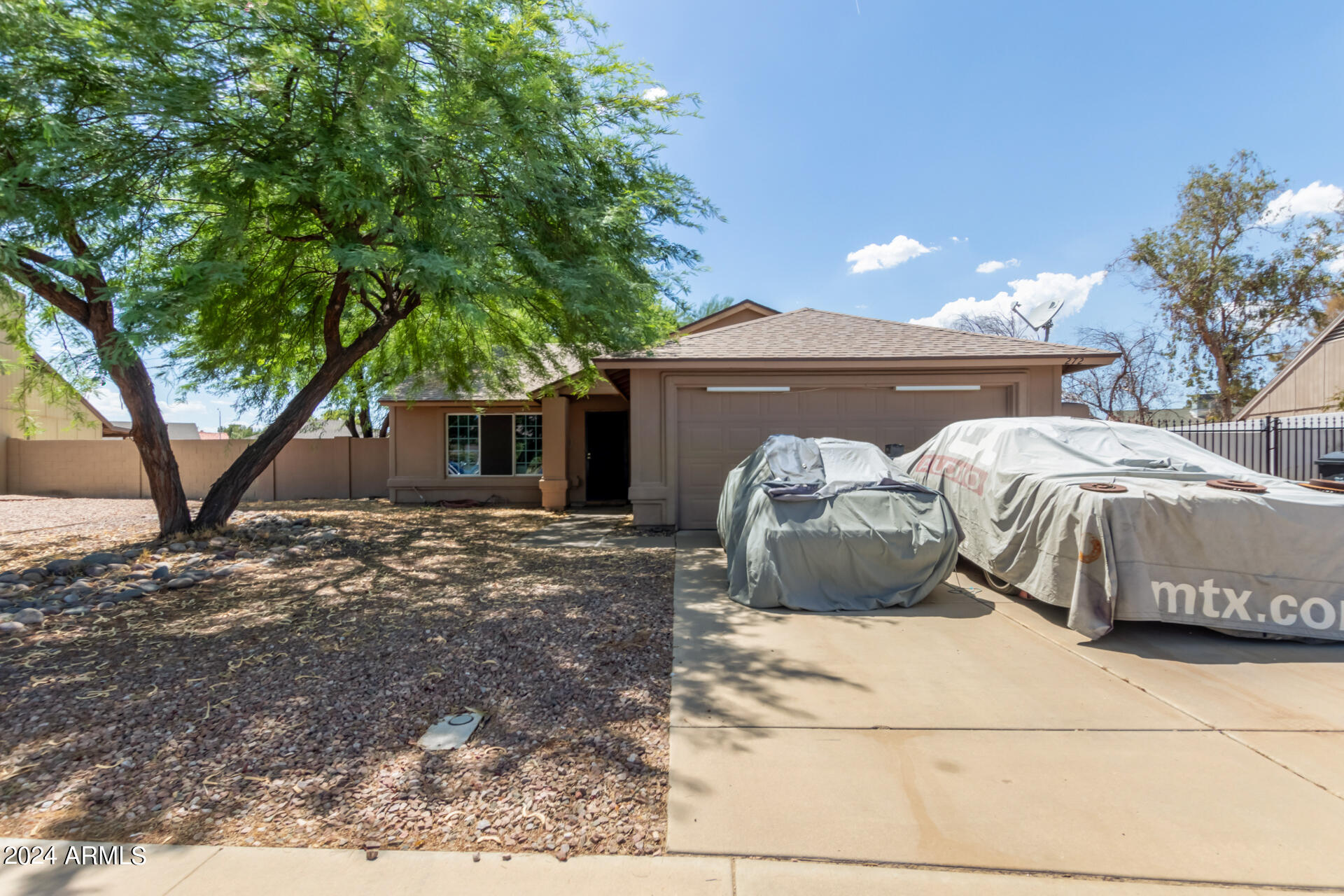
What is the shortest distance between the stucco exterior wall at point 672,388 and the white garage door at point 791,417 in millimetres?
140

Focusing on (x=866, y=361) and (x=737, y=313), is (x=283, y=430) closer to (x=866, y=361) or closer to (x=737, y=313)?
(x=866, y=361)

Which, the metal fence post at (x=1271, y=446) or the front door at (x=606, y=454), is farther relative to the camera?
the front door at (x=606, y=454)

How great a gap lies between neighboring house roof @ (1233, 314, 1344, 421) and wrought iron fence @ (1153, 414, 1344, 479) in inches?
169

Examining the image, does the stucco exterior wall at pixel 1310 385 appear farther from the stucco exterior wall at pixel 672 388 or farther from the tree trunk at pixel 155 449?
the tree trunk at pixel 155 449

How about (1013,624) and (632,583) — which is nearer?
(1013,624)

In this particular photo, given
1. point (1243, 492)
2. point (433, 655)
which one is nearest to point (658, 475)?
point (433, 655)

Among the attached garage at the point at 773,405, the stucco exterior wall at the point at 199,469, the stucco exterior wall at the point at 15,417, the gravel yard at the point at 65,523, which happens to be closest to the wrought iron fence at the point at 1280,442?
the attached garage at the point at 773,405

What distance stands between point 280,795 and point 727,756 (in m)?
1.95

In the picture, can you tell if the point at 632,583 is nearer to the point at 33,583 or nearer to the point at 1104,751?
the point at 1104,751

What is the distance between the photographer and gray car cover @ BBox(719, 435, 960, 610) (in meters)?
5.50

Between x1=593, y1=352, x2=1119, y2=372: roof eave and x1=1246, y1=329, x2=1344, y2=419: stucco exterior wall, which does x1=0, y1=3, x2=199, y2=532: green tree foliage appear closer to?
x1=593, y1=352, x2=1119, y2=372: roof eave

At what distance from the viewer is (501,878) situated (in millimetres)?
2172

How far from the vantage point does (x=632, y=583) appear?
646 cm

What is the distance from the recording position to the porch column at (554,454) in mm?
12922
